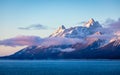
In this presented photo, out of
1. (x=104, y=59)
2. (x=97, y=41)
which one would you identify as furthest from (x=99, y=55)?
(x=97, y=41)

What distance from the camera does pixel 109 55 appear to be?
452ft

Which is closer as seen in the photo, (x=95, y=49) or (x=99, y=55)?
(x=99, y=55)

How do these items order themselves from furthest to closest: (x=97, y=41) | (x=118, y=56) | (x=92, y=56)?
(x=97, y=41) < (x=92, y=56) < (x=118, y=56)

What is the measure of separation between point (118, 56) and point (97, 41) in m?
32.6

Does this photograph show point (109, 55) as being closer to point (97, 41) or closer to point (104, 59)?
point (104, 59)

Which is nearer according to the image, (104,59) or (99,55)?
(99,55)

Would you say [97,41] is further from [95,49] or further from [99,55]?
[99,55]

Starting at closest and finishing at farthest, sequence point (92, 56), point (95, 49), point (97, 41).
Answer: point (92, 56)
point (95, 49)
point (97, 41)

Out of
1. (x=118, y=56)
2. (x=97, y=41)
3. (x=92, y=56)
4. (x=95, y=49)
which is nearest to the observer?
(x=118, y=56)

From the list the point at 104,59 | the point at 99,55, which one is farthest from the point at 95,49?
the point at 99,55

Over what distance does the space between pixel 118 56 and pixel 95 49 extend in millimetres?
20853

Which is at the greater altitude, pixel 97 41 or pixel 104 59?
pixel 97 41

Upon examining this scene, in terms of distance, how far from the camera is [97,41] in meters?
166

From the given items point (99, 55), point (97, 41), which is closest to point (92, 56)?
point (99, 55)
